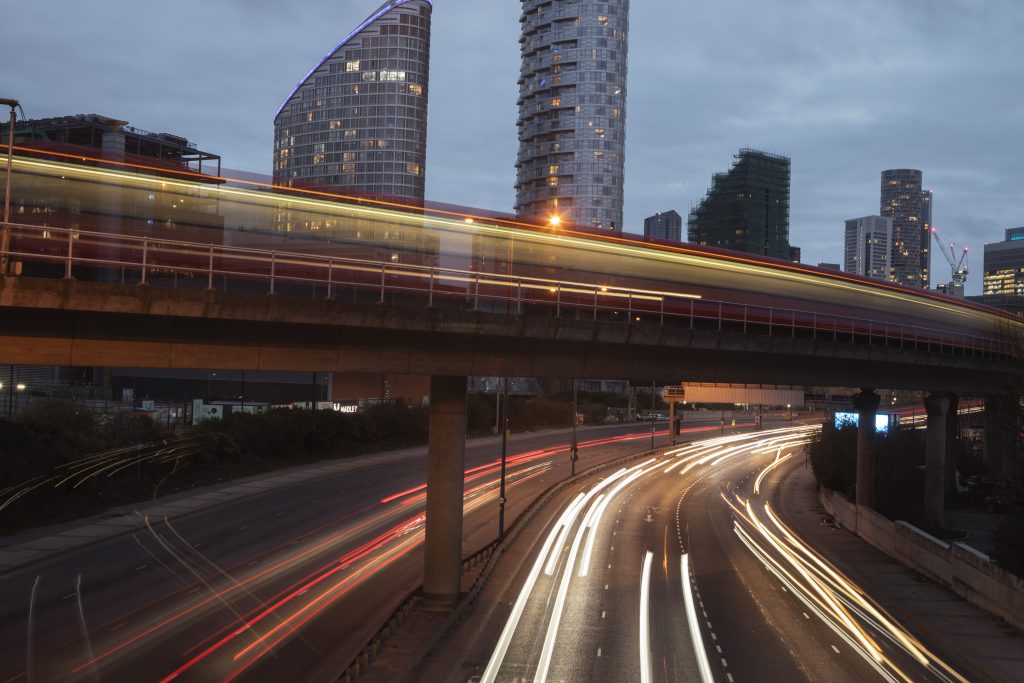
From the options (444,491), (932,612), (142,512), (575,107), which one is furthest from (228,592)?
(575,107)

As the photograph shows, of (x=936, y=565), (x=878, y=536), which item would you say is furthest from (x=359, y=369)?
(x=878, y=536)

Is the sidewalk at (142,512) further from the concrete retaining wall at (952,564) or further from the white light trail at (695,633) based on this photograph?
the concrete retaining wall at (952,564)

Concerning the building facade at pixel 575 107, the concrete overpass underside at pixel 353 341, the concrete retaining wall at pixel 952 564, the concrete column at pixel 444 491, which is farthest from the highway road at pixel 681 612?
the building facade at pixel 575 107

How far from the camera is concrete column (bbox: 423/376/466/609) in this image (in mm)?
23469

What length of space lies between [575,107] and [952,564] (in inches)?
5568

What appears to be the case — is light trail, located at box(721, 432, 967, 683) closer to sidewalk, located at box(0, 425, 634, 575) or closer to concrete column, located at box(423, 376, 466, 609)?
concrete column, located at box(423, 376, 466, 609)

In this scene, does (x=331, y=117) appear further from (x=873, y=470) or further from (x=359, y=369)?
(x=359, y=369)

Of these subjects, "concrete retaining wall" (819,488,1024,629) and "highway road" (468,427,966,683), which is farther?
"concrete retaining wall" (819,488,1024,629)

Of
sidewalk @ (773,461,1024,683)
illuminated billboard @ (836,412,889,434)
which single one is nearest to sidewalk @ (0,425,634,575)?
sidewalk @ (773,461,1024,683)

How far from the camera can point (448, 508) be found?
77.0 feet

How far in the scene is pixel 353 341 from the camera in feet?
66.6

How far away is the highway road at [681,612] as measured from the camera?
66.0 feet

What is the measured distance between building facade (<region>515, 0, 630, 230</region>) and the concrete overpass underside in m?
133

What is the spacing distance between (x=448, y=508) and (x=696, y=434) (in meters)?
81.4
